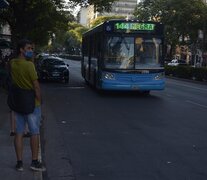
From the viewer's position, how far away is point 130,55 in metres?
21.0

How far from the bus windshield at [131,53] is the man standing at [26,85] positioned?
13493mm

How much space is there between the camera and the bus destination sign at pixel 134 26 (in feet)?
68.9

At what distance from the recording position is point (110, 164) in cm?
845

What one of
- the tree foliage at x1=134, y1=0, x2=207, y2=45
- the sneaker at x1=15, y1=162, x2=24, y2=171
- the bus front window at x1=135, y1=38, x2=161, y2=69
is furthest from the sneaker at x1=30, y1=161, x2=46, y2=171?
the tree foliage at x1=134, y1=0, x2=207, y2=45

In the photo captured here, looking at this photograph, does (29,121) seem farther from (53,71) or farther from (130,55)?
(53,71)

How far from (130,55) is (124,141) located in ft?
34.8

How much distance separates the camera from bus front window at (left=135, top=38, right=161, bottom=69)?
21.0m

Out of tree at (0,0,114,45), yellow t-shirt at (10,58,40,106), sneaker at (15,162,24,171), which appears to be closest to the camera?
yellow t-shirt at (10,58,40,106)

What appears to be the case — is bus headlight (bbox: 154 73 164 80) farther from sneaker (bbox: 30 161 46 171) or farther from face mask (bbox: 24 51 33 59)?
face mask (bbox: 24 51 33 59)

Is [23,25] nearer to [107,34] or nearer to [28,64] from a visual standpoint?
[107,34]

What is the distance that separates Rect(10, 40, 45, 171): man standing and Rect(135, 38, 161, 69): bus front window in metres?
13.7

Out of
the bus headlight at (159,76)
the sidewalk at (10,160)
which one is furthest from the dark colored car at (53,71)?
the sidewalk at (10,160)

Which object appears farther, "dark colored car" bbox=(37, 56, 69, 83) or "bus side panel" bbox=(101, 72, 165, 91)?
"dark colored car" bbox=(37, 56, 69, 83)

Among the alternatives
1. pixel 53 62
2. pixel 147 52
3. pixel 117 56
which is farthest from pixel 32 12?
pixel 147 52
